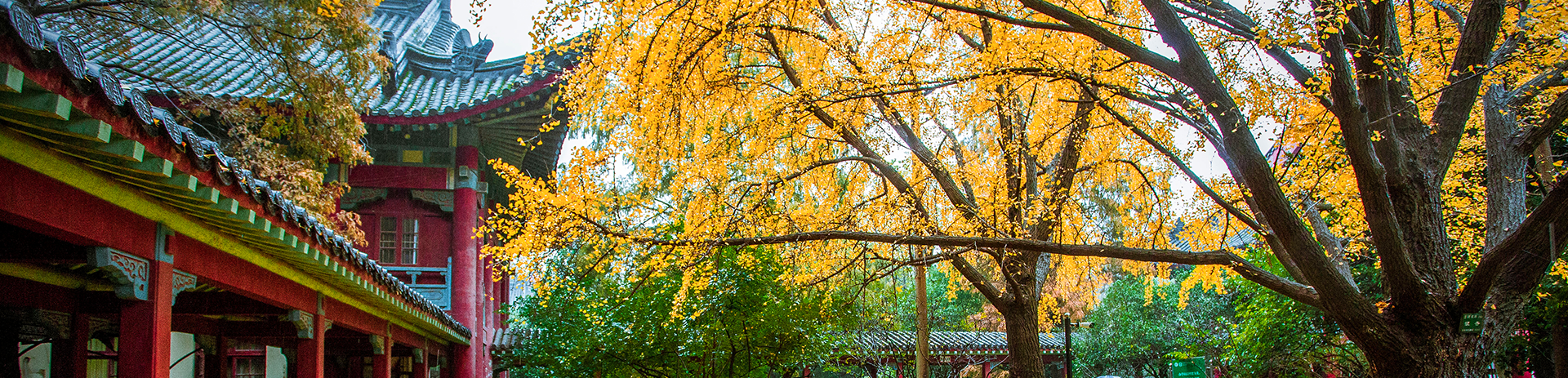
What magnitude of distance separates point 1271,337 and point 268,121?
13074 mm

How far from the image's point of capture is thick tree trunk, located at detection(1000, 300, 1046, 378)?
32.8 feet

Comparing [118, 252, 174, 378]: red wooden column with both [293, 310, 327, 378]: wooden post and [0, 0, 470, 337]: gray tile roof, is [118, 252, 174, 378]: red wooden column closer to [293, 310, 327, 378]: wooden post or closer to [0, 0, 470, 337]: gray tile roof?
[0, 0, 470, 337]: gray tile roof

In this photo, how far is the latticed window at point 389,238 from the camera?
11.9 m

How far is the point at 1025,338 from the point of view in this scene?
32.9 ft

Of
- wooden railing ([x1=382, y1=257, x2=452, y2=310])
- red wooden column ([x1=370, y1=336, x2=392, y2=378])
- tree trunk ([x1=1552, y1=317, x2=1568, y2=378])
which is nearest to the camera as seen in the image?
red wooden column ([x1=370, y1=336, x2=392, y2=378])

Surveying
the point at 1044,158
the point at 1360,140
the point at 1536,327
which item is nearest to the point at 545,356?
the point at 1044,158

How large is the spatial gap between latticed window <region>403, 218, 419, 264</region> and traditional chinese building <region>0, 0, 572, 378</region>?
0.03 meters

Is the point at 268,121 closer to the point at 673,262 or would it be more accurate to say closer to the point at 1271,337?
the point at 673,262

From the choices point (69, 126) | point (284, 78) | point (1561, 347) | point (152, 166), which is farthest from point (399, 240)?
point (1561, 347)

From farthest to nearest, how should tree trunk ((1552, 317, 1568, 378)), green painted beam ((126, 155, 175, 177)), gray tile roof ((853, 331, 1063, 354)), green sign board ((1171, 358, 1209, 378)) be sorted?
1. gray tile roof ((853, 331, 1063, 354))
2. tree trunk ((1552, 317, 1568, 378))
3. green sign board ((1171, 358, 1209, 378))
4. green painted beam ((126, 155, 175, 177))

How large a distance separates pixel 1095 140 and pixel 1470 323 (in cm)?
515

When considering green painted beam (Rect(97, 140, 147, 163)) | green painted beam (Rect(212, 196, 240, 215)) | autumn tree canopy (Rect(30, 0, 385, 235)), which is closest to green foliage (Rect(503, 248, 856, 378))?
autumn tree canopy (Rect(30, 0, 385, 235))

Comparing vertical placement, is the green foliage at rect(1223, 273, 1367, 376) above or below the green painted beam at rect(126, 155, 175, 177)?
below

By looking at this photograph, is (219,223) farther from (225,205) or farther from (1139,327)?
(1139,327)
